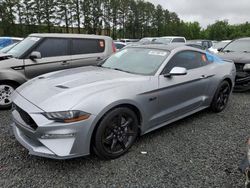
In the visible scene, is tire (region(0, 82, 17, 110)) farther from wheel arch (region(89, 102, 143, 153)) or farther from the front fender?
wheel arch (region(89, 102, 143, 153))

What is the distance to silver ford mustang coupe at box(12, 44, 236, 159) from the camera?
7.85ft

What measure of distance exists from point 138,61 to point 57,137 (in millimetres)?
1895

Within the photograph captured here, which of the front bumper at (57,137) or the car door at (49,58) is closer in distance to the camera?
the front bumper at (57,137)

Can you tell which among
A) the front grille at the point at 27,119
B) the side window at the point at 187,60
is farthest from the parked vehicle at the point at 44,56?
the side window at the point at 187,60

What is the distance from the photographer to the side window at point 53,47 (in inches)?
199

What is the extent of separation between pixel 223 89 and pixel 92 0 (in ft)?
120

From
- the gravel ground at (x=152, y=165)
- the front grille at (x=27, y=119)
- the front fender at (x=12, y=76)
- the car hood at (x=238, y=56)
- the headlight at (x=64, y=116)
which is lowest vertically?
the gravel ground at (x=152, y=165)

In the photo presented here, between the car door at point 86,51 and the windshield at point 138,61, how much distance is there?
63.6 inches

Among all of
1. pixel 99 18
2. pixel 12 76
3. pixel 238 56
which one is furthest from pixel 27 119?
pixel 99 18

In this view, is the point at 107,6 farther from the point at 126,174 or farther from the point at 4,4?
the point at 126,174

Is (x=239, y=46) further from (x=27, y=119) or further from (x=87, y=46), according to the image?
(x=27, y=119)

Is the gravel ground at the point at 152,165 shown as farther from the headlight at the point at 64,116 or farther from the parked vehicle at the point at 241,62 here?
the parked vehicle at the point at 241,62

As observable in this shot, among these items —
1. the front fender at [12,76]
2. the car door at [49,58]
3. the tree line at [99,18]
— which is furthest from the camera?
the tree line at [99,18]

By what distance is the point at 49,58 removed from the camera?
200 inches
